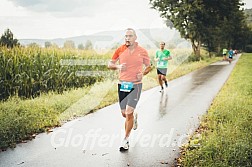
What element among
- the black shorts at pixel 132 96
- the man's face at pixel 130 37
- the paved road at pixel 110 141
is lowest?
the paved road at pixel 110 141

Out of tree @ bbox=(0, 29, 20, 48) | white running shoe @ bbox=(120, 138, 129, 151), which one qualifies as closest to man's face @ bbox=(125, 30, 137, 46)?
white running shoe @ bbox=(120, 138, 129, 151)

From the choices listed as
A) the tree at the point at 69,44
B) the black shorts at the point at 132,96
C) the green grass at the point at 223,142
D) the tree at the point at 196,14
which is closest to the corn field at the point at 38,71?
the tree at the point at 69,44

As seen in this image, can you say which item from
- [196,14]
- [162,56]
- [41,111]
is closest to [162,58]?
[162,56]

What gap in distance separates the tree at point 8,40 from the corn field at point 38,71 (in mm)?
606

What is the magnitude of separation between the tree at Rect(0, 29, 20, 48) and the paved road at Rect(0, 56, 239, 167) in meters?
5.09

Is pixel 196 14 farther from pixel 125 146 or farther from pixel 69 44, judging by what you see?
pixel 125 146

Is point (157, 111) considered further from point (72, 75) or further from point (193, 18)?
point (193, 18)

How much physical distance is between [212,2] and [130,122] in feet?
97.3

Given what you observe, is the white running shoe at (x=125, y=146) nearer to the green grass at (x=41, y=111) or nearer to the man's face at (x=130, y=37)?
the man's face at (x=130, y=37)

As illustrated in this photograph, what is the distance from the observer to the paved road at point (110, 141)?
4577mm

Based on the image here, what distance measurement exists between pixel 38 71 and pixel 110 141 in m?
5.75

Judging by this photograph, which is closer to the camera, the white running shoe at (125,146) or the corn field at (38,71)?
the white running shoe at (125,146)

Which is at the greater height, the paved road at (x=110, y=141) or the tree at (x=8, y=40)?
the tree at (x=8, y=40)

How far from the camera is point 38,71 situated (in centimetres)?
1016
